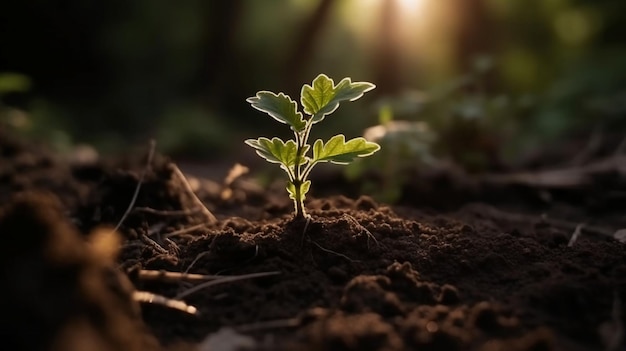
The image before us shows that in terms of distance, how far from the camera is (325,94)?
1474 millimetres

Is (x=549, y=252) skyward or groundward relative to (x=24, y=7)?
groundward

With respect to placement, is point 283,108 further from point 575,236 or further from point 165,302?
point 575,236

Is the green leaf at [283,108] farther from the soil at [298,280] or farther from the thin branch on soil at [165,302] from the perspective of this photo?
the thin branch on soil at [165,302]

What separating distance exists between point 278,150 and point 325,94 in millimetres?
166

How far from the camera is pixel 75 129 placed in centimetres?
666

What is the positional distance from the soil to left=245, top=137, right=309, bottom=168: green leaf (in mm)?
151

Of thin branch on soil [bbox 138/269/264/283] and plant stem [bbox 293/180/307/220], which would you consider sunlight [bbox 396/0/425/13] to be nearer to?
plant stem [bbox 293/180/307/220]

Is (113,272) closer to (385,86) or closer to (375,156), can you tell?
(375,156)

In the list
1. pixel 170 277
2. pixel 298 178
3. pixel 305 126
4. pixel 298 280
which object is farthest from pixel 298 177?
pixel 170 277

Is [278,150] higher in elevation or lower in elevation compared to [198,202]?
lower

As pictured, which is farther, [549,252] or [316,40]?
[316,40]

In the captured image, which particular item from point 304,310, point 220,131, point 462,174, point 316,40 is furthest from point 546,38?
point 304,310

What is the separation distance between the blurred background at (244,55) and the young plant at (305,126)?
4.08m

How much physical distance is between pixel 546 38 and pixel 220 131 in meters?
3.40
